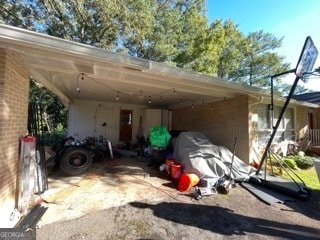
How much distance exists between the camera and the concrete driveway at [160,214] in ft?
9.58

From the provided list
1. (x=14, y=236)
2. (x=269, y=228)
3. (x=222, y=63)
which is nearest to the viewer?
(x=14, y=236)

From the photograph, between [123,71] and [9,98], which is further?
[123,71]

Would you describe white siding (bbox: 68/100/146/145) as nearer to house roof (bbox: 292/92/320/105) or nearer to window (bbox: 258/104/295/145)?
window (bbox: 258/104/295/145)

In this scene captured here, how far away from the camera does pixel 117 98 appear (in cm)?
859

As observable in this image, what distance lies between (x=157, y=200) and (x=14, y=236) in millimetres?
2372

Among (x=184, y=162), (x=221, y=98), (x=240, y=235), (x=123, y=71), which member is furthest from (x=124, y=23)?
(x=240, y=235)

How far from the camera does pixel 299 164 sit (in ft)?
24.3

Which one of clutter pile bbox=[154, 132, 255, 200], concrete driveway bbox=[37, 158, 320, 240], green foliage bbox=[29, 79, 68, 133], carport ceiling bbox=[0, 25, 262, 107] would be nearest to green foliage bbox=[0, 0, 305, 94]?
carport ceiling bbox=[0, 25, 262, 107]

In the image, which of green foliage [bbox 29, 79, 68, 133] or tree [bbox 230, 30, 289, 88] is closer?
green foliage [bbox 29, 79, 68, 133]

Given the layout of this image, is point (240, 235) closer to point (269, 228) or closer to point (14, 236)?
point (269, 228)

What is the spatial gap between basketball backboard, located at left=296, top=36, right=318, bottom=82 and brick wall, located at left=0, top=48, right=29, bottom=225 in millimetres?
5829

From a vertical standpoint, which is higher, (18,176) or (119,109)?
(119,109)

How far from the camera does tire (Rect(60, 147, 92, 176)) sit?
548 cm

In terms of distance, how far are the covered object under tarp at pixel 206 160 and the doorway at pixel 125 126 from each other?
5236 mm
